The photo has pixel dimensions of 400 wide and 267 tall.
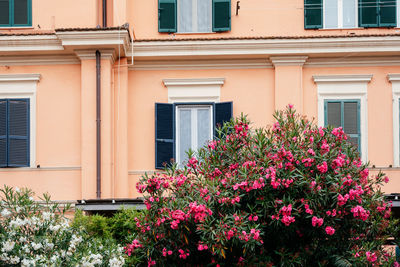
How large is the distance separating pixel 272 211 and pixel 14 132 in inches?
327

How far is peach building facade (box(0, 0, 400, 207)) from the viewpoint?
16.2 m

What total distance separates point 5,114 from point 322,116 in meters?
8.10

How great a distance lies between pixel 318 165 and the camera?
1088 centimetres

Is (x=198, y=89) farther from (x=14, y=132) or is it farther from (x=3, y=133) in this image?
(x=3, y=133)

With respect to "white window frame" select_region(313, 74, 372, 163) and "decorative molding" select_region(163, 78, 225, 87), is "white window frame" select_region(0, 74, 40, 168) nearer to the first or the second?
"decorative molding" select_region(163, 78, 225, 87)

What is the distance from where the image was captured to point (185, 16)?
17.1 m

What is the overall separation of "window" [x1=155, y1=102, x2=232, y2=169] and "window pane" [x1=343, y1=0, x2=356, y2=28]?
12.4ft

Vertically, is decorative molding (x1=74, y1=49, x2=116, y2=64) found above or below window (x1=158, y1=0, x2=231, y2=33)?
below

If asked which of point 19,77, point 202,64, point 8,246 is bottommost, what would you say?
point 8,246

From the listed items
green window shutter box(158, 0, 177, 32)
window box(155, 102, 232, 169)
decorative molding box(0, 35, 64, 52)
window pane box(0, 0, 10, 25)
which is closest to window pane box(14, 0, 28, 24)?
window pane box(0, 0, 10, 25)

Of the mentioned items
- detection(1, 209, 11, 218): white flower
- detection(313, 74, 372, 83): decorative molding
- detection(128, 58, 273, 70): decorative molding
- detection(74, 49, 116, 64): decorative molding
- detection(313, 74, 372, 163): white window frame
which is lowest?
detection(1, 209, 11, 218): white flower

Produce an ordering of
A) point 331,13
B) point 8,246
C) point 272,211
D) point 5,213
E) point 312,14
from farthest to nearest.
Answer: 1. point 331,13
2. point 312,14
3. point 272,211
4. point 5,213
5. point 8,246

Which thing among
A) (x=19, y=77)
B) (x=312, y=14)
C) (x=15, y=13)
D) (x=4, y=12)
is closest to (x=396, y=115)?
(x=312, y=14)

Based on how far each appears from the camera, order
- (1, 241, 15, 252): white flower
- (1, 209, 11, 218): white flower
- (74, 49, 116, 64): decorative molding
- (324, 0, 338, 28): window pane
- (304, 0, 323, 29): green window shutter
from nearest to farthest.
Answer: (1, 241, 15, 252): white flower, (1, 209, 11, 218): white flower, (74, 49, 116, 64): decorative molding, (304, 0, 323, 29): green window shutter, (324, 0, 338, 28): window pane
